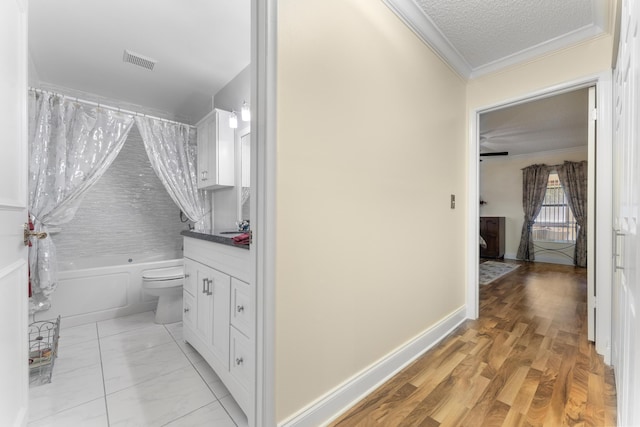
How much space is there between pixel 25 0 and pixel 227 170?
1.72 m

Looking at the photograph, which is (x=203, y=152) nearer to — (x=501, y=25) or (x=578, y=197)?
(x=501, y=25)

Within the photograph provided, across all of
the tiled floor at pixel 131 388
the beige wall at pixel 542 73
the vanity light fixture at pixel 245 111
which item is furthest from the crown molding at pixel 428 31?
the tiled floor at pixel 131 388

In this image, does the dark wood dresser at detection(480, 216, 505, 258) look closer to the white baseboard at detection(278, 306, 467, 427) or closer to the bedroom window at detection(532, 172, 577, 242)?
the bedroom window at detection(532, 172, 577, 242)

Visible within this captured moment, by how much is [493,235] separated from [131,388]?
6544 mm

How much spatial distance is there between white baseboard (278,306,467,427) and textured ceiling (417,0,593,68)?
2.27 metres

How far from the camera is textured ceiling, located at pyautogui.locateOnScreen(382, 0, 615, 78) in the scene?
1771 millimetres

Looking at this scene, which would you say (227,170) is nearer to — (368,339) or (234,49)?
(234,49)

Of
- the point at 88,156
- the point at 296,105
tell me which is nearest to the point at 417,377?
the point at 296,105

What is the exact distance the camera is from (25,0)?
1.17 meters

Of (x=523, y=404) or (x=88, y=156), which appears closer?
(x=523, y=404)

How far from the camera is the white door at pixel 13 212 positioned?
2.99 feet

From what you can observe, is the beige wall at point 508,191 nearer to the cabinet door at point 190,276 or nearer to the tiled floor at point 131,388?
the cabinet door at point 190,276

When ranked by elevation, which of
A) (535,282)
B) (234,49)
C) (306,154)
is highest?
(234,49)

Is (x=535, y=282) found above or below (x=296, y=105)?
below
